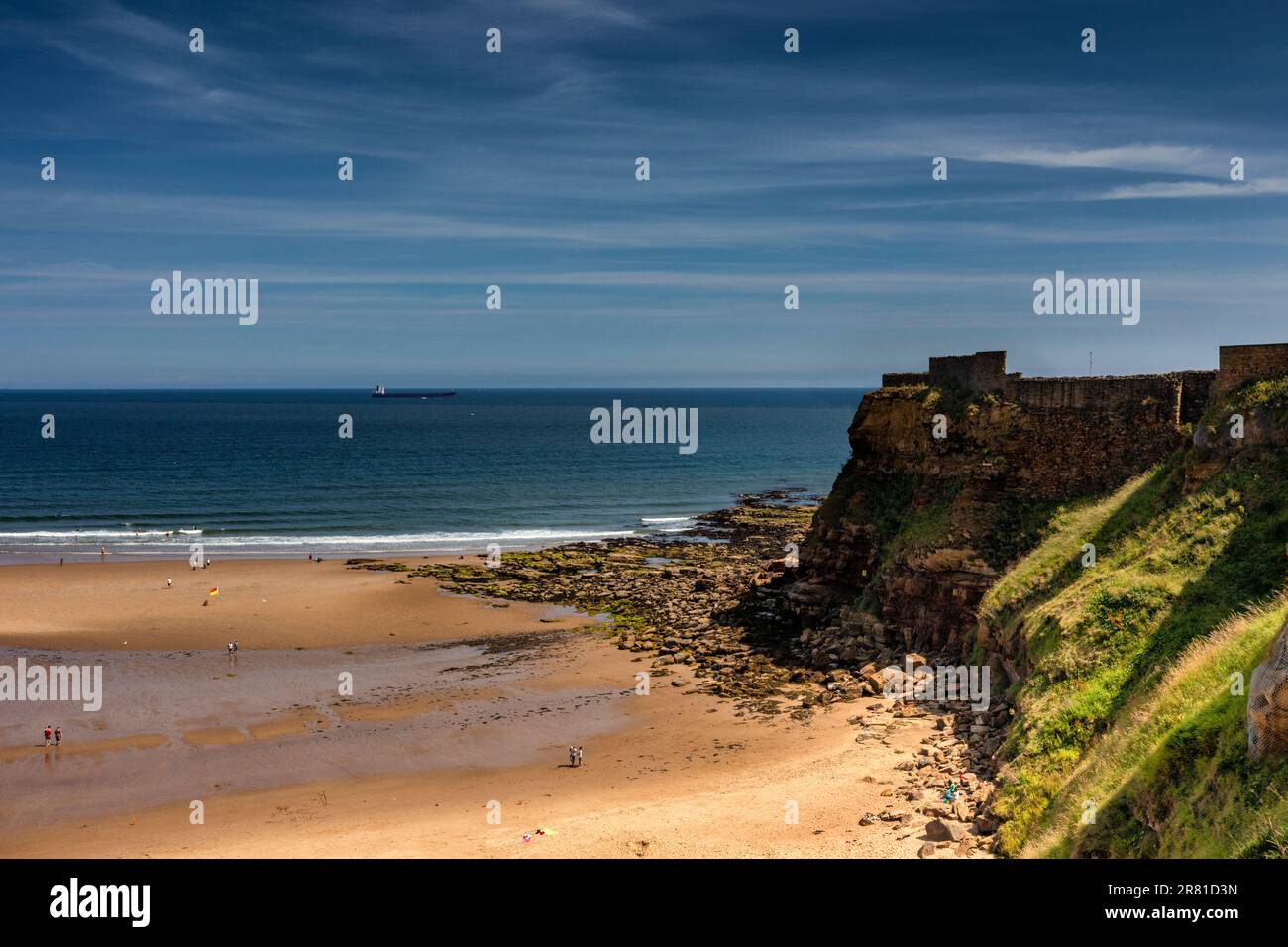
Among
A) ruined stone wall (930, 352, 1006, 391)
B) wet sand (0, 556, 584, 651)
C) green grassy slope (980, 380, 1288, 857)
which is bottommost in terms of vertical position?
wet sand (0, 556, 584, 651)

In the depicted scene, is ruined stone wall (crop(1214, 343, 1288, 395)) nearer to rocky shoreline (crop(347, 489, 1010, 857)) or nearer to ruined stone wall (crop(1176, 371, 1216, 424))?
ruined stone wall (crop(1176, 371, 1216, 424))

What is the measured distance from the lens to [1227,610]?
19000 millimetres

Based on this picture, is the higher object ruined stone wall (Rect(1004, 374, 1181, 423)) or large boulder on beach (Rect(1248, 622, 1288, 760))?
ruined stone wall (Rect(1004, 374, 1181, 423))

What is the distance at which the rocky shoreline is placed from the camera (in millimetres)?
22234

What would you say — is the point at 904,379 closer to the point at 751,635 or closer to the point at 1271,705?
the point at 751,635

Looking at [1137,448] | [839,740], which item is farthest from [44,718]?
[1137,448]

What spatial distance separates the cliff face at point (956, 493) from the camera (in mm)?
31719

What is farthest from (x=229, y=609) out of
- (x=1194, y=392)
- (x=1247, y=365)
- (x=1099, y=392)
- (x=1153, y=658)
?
(x=1247, y=365)

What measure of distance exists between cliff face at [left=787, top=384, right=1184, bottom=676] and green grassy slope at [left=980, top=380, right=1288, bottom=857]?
171 cm

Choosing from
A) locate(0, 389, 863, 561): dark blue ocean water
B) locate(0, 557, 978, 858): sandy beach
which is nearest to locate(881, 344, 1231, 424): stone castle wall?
locate(0, 557, 978, 858): sandy beach

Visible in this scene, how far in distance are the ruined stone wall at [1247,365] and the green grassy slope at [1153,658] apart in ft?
2.21

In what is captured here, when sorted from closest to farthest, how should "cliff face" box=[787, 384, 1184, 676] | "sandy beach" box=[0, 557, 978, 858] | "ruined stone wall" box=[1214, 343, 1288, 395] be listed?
1. "sandy beach" box=[0, 557, 978, 858]
2. "ruined stone wall" box=[1214, 343, 1288, 395]
3. "cliff face" box=[787, 384, 1184, 676]
